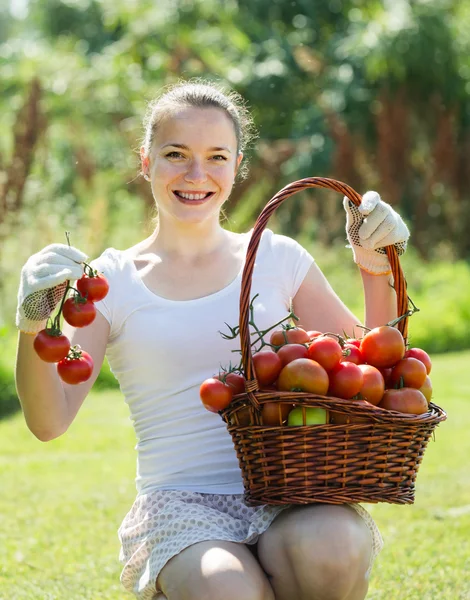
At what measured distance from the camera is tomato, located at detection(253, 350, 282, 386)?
6.76ft

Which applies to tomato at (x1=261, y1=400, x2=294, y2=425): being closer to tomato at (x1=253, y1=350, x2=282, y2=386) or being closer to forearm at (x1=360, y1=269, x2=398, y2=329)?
tomato at (x1=253, y1=350, x2=282, y2=386)

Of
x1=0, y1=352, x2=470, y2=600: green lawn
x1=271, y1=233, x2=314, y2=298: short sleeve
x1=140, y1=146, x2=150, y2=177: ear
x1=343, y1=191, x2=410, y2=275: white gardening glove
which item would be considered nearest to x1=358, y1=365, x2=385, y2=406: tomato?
x1=343, y1=191, x2=410, y2=275: white gardening glove

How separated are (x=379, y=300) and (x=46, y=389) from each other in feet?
3.00

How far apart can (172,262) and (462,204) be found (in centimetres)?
960

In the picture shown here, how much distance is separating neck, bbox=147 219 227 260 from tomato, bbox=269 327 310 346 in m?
0.52

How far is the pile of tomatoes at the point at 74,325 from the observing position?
1.97 metres

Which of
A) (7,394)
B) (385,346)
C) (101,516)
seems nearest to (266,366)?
(385,346)

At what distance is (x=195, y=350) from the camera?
244 centimetres

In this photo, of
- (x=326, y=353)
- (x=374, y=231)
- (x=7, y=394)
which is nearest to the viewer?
(x=326, y=353)

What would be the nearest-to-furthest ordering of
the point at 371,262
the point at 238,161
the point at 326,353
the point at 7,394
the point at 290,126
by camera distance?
the point at 326,353 < the point at 371,262 < the point at 238,161 < the point at 7,394 < the point at 290,126

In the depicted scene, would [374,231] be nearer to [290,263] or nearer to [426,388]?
[290,263]

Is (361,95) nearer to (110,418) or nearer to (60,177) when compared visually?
(60,177)

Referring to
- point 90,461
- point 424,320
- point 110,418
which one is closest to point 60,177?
point 424,320

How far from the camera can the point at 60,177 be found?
48.8 ft
